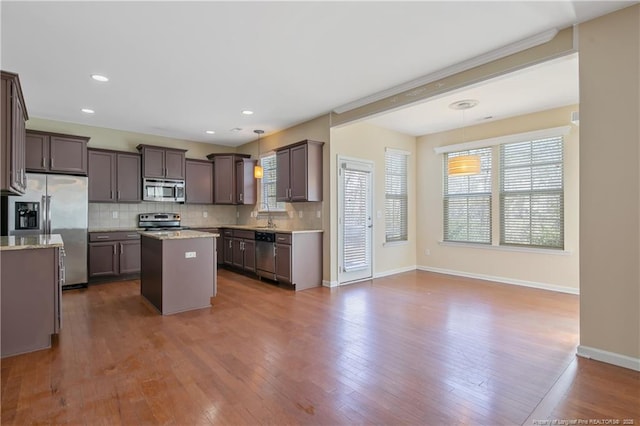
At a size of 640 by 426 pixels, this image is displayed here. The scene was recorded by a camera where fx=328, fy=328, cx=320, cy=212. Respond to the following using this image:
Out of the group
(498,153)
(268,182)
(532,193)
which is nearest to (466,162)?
(498,153)

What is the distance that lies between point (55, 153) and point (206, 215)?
2.91 m

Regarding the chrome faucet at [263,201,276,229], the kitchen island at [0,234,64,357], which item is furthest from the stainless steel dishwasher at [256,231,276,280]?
the kitchen island at [0,234,64,357]

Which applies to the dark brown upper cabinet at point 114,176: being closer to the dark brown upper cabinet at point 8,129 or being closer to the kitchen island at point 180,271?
the kitchen island at point 180,271

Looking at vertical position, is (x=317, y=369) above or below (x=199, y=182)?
below

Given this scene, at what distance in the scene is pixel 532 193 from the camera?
5219mm

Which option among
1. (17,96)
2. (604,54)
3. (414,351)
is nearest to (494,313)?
(414,351)

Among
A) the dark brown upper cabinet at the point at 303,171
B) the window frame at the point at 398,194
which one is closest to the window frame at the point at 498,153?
the window frame at the point at 398,194

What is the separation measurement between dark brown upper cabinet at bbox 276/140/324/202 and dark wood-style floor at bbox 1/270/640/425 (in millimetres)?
1943

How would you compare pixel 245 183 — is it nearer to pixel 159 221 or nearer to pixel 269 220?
pixel 269 220

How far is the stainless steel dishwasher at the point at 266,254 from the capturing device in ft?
17.8

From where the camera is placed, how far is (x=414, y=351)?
2.84 metres

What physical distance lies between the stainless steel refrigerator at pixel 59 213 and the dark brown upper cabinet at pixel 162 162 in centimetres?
111

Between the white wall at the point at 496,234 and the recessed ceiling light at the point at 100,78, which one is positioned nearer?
the recessed ceiling light at the point at 100,78

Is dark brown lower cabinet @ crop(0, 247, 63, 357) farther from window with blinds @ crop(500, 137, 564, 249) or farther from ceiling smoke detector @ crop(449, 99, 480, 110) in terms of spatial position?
window with blinds @ crop(500, 137, 564, 249)
